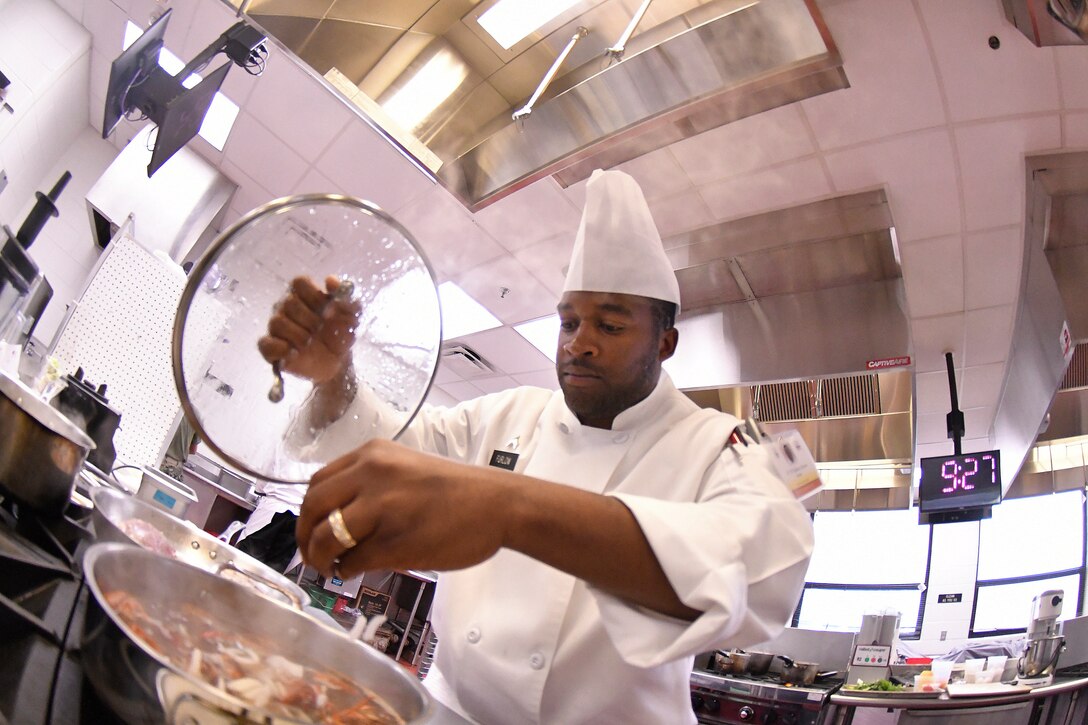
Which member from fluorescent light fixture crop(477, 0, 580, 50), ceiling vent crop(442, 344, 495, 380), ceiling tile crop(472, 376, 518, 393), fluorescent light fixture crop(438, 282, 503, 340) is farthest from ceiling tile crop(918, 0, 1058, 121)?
ceiling tile crop(472, 376, 518, 393)

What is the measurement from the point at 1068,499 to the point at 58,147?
815cm

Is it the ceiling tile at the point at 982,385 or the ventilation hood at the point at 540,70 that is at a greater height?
the ceiling tile at the point at 982,385

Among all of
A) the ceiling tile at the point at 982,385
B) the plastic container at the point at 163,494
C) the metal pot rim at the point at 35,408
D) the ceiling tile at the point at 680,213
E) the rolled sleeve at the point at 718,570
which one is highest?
the ceiling tile at the point at 982,385

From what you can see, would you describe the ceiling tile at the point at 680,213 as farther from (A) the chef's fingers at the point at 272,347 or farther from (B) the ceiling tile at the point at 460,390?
(B) the ceiling tile at the point at 460,390

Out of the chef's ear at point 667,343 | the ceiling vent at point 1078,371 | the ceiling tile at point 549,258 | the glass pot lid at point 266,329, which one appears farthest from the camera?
the ceiling vent at point 1078,371

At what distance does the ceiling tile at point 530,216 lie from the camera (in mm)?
3479

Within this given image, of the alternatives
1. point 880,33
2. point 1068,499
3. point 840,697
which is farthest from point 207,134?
point 1068,499

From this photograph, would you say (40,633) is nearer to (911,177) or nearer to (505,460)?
(505,460)

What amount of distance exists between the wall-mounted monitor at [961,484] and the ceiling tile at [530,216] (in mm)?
2654

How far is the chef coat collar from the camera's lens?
1.07 metres

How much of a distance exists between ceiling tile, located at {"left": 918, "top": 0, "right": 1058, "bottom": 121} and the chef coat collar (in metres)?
2.04

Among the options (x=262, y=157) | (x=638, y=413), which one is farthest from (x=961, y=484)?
(x=262, y=157)

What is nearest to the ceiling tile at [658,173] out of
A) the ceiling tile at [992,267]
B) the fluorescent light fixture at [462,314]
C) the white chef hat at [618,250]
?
the ceiling tile at [992,267]

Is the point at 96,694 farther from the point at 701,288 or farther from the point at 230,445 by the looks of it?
the point at 701,288
